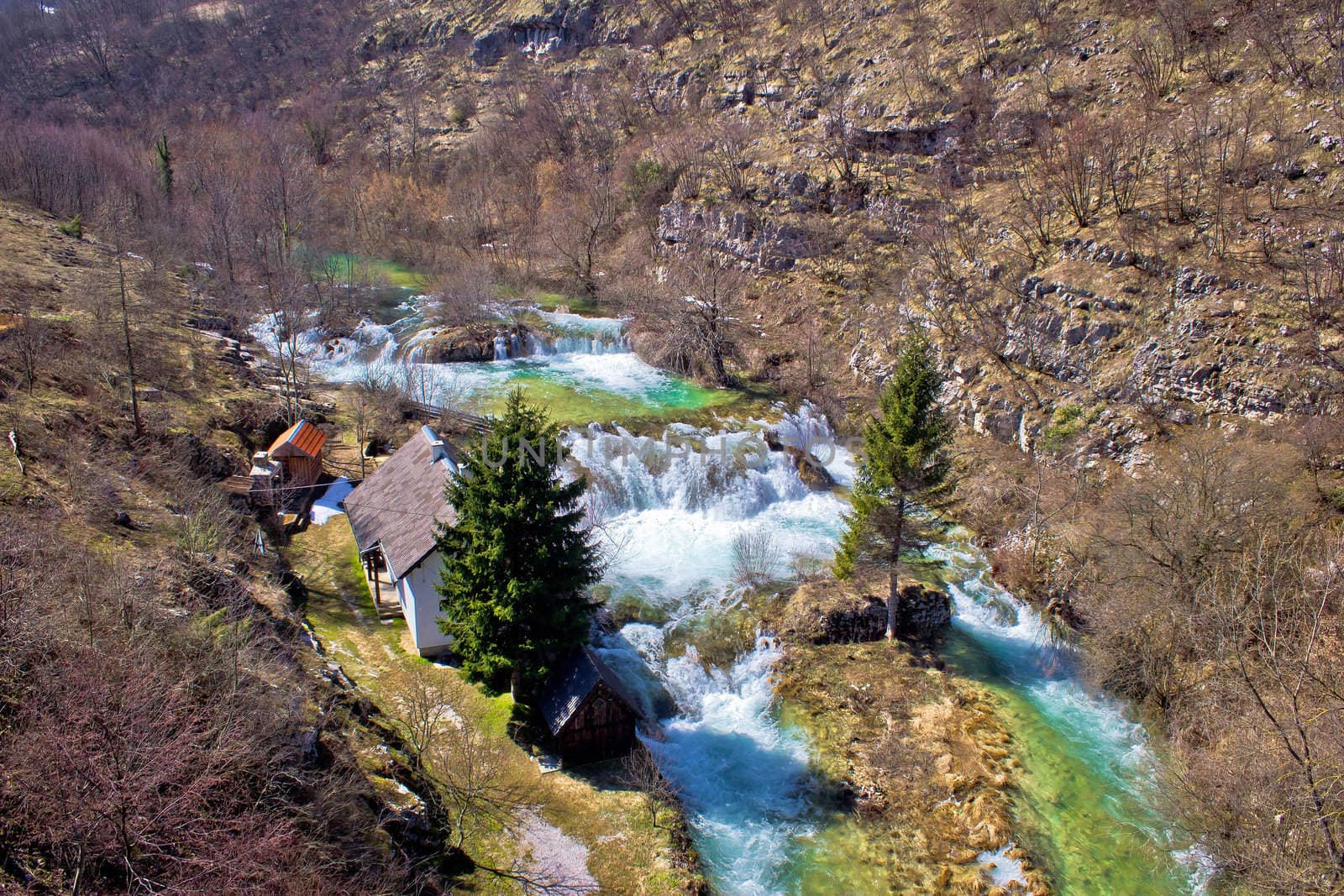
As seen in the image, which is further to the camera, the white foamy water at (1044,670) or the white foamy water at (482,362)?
the white foamy water at (482,362)

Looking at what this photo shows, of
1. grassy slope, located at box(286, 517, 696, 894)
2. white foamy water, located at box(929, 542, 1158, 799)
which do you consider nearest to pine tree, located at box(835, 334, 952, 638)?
white foamy water, located at box(929, 542, 1158, 799)

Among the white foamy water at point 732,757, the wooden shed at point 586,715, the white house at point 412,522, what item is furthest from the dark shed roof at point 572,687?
the white house at point 412,522

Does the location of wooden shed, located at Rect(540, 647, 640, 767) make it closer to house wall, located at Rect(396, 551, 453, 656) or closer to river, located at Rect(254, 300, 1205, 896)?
river, located at Rect(254, 300, 1205, 896)

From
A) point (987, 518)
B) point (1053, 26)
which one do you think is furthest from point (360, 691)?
point (1053, 26)

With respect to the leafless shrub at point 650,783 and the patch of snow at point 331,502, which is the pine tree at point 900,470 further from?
the patch of snow at point 331,502

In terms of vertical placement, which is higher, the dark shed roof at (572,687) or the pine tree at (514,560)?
the pine tree at (514,560)

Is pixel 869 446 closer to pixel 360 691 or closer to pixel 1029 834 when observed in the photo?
pixel 1029 834
